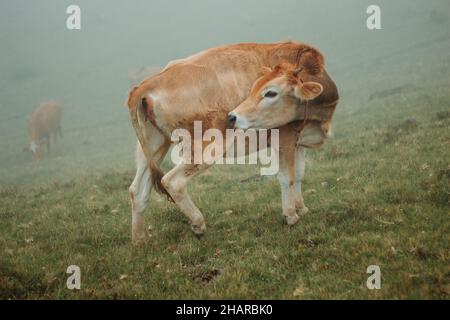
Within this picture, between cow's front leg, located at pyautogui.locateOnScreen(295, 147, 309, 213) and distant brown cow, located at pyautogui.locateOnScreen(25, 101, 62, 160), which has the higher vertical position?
cow's front leg, located at pyautogui.locateOnScreen(295, 147, 309, 213)

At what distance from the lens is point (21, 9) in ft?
198

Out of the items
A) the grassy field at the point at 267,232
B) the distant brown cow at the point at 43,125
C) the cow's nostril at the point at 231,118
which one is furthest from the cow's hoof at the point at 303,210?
the distant brown cow at the point at 43,125

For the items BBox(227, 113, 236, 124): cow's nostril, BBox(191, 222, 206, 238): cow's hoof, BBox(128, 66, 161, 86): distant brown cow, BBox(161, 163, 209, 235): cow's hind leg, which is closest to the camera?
BBox(227, 113, 236, 124): cow's nostril

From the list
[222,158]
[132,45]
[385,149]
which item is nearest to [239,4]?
[132,45]

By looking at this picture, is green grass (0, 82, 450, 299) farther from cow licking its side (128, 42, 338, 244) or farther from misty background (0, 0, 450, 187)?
misty background (0, 0, 450, 187)

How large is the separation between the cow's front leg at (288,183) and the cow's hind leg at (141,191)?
1.85 meters

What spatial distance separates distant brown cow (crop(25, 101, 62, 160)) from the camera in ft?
83.8

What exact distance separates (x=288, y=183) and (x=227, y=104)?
60.9 inches

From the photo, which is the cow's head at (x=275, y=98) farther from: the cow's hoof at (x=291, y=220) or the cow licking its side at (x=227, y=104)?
the cow's hoof at (x=291, y=220)

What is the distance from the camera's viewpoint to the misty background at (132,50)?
25047mm

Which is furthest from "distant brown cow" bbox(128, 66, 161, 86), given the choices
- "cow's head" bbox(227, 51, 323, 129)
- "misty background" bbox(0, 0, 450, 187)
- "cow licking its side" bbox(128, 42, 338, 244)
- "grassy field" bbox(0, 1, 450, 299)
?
"cow's head" bbox(227, 51, 323, 129)

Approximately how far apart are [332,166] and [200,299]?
623 cm

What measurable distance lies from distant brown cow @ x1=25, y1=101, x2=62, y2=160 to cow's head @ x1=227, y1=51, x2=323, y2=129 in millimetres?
20797

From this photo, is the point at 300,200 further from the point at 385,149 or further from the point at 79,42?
the point at 79,42
